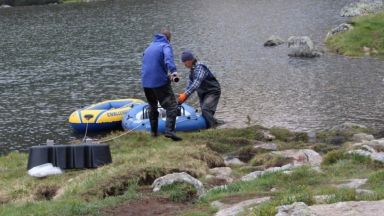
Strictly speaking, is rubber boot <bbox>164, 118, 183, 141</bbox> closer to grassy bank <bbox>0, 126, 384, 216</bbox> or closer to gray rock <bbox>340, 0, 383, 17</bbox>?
grassy bank <bbox>0, 126, 384, 216</bbox>

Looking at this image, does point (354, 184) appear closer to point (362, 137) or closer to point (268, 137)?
point (362, 137)

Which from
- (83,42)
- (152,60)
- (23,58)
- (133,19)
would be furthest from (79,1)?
(152,60)

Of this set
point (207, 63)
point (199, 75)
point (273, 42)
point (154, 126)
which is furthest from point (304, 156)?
point (273, 42)

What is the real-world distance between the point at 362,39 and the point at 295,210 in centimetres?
4697

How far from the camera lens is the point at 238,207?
35.4 feet

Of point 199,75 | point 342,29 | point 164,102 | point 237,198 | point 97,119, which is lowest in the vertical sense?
point 97,119

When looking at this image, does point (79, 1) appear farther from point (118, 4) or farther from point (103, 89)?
point (103, 89)

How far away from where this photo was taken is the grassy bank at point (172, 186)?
38.8 feet

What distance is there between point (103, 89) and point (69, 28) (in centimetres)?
4368

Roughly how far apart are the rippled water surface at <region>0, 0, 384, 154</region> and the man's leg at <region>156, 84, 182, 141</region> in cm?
677

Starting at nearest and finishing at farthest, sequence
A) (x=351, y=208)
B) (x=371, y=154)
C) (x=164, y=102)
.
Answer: (x=351, y=208)
(x=371, y=154)
(x=164, y=102)

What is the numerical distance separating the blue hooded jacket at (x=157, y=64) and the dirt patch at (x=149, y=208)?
838cm

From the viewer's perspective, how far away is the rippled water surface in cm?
3096

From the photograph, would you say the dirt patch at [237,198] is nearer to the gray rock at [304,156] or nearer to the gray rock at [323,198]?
the gray rock at [323,198]
